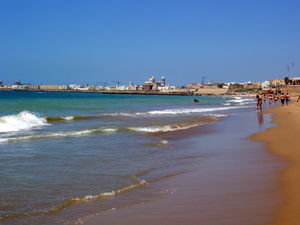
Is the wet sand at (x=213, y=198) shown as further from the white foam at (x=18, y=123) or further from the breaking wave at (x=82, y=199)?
the white foam at (x=18, y=123)

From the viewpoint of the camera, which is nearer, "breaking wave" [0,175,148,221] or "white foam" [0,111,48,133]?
"breaking wave" [0,175,148,221]

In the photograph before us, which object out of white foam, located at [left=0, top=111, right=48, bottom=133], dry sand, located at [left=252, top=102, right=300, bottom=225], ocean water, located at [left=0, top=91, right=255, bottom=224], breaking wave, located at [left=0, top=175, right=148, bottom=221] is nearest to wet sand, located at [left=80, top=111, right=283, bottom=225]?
dry sand, located at [left=252, top=102, right=300, bottom=225]

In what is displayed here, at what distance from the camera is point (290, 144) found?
11688mm

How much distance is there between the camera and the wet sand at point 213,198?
4992 mm

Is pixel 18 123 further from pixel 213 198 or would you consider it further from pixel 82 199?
pixel 213 198

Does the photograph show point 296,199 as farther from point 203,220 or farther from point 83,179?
point 83,179

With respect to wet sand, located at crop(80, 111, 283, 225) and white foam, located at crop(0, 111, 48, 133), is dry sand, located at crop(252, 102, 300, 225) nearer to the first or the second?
wet sand, located at crop(80, 111, 283, 225)

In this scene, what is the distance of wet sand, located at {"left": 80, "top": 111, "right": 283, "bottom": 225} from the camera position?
16.4ft

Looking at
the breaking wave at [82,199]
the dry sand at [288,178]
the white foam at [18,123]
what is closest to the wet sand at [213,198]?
the dry sand at [288,178]

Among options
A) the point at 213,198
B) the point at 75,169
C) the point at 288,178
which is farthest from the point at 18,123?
the point at 213,198

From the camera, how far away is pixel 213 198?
19.5 feet

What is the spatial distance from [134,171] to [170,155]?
92.6 inches

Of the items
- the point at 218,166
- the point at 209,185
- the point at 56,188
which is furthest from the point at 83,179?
the point at 218,166

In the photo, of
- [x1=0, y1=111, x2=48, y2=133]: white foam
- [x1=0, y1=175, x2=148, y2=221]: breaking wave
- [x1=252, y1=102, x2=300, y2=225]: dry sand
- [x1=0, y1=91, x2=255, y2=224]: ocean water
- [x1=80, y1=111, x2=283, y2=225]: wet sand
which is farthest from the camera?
[x1=0, y1=111, x2=48, y2=133]: white foam
